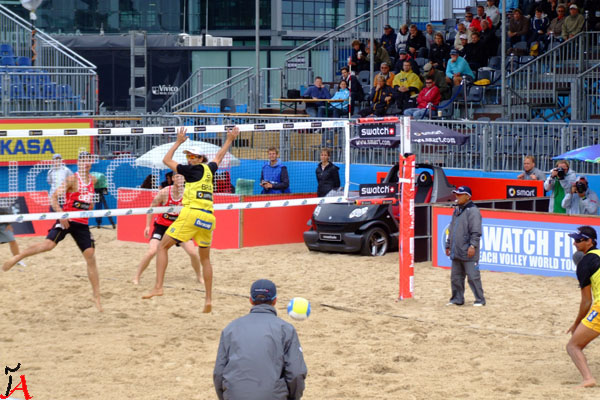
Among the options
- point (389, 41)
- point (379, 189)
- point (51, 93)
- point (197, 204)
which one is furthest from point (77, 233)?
point (389, 41)

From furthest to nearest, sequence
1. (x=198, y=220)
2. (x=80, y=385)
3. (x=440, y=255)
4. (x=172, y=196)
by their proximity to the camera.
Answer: (x=440, y=255) → (x=172, y=196) → (x=198, y=220) → (x=80, y=385)

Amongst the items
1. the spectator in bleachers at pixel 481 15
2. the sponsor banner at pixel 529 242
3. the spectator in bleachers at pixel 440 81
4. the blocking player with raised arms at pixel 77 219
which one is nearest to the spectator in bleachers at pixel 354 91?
the spectator in bleachers at pixel 440 81

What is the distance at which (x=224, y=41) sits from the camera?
37.4 metres

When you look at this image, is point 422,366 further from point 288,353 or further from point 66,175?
point 66,175

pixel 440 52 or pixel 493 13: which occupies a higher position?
pixel 493 13

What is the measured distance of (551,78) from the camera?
22156 millimetres

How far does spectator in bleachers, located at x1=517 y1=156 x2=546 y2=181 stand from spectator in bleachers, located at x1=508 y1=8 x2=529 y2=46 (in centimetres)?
702

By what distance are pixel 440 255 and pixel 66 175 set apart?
20.3ft

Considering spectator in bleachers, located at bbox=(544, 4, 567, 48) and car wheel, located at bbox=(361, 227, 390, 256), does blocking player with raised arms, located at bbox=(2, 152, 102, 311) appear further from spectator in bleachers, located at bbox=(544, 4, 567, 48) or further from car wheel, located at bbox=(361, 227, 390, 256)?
spectator in bleachers, located at bbox=(544, 4, 567, 48)

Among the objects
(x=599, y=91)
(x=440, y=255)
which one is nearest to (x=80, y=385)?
(x=440, y=255)

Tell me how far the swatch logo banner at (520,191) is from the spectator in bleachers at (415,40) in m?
8.52

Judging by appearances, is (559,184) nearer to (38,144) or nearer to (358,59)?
(38,144)

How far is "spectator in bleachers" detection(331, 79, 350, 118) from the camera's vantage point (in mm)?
24172

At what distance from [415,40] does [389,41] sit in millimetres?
1033
